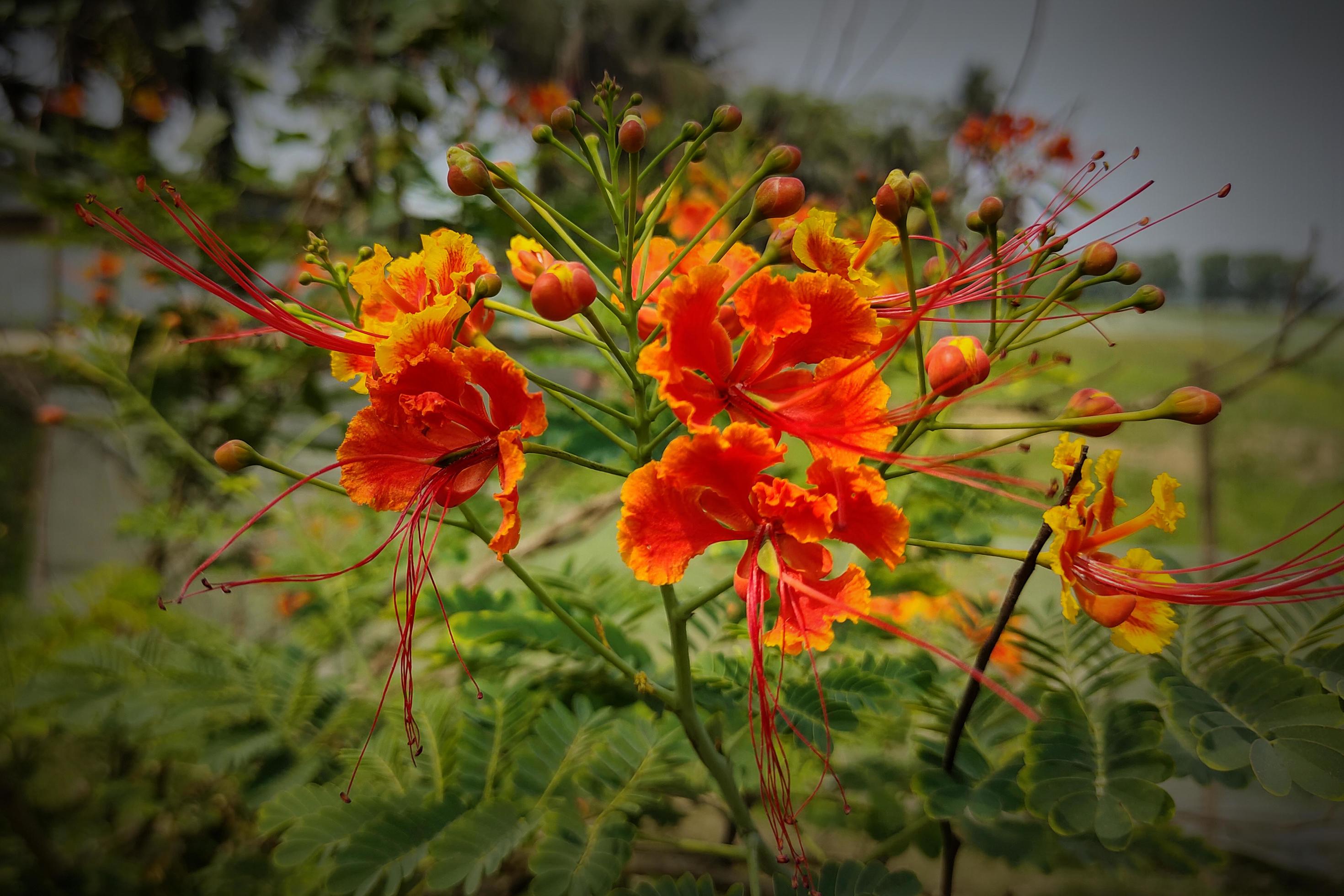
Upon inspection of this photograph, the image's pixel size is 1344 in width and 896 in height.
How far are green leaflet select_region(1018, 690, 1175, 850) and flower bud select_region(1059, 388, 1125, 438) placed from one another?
254mm

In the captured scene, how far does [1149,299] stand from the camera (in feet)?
1.79

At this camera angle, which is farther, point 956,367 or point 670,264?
point 670,264

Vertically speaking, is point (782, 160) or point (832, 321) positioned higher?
point (782, 160)

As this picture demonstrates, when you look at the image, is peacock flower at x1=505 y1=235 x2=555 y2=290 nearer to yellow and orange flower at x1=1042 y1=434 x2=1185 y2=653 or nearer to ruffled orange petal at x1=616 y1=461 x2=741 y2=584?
ruffled orange petal at x1=616 y1=461 x2=741 y2=584

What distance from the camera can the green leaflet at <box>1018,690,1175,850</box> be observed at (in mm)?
522

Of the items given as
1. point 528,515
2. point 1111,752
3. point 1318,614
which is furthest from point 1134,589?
point 528,515

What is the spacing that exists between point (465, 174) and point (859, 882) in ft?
2.26

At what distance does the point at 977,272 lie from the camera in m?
0.62

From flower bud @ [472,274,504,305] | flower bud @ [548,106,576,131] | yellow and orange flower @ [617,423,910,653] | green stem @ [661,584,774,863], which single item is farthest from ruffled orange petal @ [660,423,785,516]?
A: flower bud @ [548,106,576,131]

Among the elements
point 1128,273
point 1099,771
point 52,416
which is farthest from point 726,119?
point 52,416

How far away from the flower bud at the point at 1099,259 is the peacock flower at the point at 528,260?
0.45 meters

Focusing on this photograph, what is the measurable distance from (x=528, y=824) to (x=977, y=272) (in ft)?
2.15

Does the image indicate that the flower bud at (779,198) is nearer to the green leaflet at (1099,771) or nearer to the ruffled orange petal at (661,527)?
the ruffled orange petal at (661,527)

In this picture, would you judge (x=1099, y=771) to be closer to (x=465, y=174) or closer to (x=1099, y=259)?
(x=1099, y=259)
